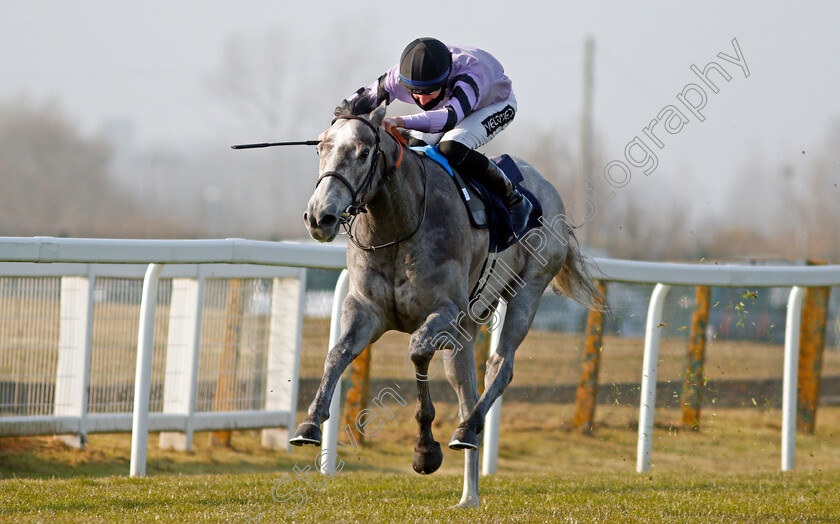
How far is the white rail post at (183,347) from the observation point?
6148 millimetres

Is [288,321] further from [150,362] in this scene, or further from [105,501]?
[105,501]

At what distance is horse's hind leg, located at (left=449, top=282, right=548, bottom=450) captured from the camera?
3896 mm

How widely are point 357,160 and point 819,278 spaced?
161 inches

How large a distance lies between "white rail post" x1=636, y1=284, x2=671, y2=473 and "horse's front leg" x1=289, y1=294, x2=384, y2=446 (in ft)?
8.88

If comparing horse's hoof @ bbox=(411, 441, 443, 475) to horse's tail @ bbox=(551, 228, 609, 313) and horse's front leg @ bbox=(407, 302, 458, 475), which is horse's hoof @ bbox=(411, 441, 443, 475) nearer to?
horse's front leg @ bbox=(407, 302, 458, 475)

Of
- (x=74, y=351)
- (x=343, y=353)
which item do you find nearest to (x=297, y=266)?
(x=343, y=353)

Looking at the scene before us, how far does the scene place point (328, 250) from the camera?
5.28 meters

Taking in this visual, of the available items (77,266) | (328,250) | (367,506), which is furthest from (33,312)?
(367,506)

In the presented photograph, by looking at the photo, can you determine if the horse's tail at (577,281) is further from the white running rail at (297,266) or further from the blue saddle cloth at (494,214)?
the blue saddle cloth at (494,214)

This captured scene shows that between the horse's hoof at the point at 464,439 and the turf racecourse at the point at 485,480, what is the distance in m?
0.37

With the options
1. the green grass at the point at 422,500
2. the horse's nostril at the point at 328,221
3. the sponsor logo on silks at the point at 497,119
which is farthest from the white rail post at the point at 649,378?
the horse's nostril at the point at 328,221

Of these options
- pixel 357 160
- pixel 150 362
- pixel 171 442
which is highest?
pixel 357 160

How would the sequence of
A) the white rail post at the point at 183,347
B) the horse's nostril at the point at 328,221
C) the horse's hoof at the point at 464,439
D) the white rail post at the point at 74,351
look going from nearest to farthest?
1. the horse's nostril at the point at 328,221
2. the horse's hoof at the point at 464,439
3. the white rail post at the point at 74,351
4. the white rail post at the point at 183,347

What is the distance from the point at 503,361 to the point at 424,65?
146 centimetres
